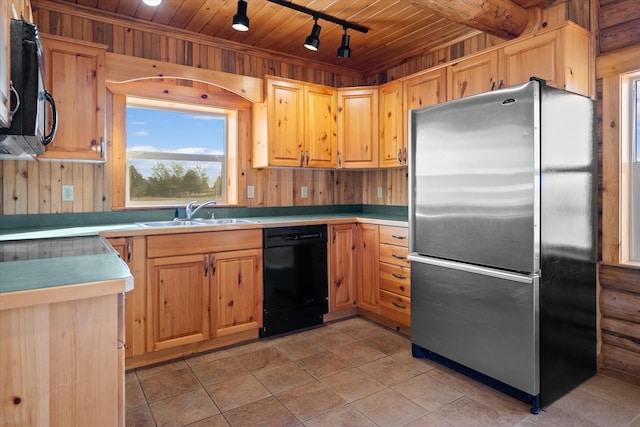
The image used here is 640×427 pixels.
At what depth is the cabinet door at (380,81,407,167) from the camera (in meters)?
3.47

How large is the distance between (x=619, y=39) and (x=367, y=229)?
2150 mm

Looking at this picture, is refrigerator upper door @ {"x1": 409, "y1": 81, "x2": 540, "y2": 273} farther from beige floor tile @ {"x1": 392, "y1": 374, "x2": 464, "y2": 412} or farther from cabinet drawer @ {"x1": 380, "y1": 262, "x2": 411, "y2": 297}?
beige floor tile @ {"x1": 392, "y1": 374, "x2": 464, "y2": 412}

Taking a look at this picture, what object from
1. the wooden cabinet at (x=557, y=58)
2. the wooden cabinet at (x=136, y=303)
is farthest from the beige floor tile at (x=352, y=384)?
the wooden cabinet at (x=557, y=58)

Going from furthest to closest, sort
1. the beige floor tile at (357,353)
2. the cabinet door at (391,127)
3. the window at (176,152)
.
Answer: the cabinet door at (391,127)
the window at (176,152)
the beige floor tile at (357,353)

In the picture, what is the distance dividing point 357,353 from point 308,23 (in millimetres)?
2569

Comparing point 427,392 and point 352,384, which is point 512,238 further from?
point 352,384

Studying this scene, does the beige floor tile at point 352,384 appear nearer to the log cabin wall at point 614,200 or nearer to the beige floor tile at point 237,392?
the beige floor tile at point 237,392

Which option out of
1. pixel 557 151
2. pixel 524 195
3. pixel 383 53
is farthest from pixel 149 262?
pixel 383 53

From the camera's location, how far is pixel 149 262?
2.60 metres

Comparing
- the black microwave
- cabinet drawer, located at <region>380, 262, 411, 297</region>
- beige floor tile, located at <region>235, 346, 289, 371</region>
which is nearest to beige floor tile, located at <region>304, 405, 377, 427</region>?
beige floor tile, located at <region>235, 346, 289, 371</region>

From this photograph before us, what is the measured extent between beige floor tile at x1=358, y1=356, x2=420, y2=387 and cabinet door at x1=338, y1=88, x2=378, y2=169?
179 centimetres

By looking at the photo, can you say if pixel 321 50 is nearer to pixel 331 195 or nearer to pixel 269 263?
pixel 331 195

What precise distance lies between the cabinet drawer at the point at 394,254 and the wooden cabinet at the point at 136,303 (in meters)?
1.84

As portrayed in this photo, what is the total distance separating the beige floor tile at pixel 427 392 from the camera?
2.16 metres
